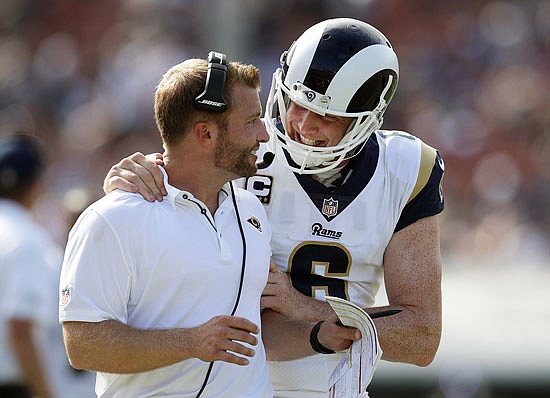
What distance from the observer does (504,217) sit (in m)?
10.2

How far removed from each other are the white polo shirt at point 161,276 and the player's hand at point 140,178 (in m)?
0.03

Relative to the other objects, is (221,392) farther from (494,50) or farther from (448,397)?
(494,50)

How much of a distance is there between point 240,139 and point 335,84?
1.54 ft

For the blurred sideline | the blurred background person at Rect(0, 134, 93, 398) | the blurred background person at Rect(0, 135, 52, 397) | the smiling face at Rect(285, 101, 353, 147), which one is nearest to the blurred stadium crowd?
the blurred sideline

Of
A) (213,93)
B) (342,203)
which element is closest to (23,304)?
(342,203)

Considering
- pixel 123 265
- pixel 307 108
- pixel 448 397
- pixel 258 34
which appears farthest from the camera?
pixel 258 34

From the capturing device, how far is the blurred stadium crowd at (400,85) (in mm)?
10219

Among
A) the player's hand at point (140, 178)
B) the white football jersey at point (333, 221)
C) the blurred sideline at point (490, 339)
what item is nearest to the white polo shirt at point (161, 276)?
the player's hand at point (140, 178)

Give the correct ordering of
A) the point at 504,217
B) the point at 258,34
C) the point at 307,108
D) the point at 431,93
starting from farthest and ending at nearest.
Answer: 1. the point at 258,34
2. the point at 431,93
3. the point at 504,217
4. the point at 307,108

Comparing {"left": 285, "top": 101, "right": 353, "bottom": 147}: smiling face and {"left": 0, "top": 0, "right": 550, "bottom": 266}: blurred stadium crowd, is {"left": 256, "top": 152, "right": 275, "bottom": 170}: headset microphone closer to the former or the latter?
{"left": 285, "top": 101, "right": 353, "bottom": 147}: smiling face

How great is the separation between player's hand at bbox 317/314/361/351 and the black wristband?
2 cm

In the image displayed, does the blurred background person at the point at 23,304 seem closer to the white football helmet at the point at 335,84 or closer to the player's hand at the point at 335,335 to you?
the white football helmet at the point at 335,84

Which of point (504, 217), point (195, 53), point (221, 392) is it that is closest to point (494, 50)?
point (504, 217)

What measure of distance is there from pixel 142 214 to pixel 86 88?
9561 millimetres
